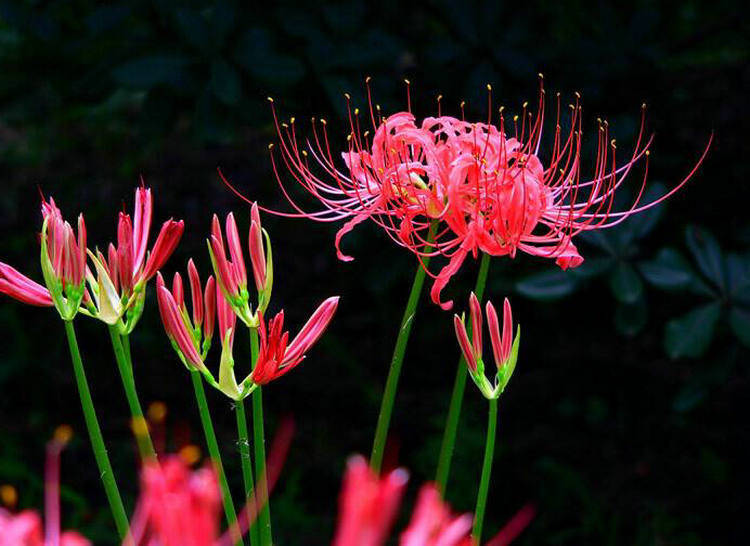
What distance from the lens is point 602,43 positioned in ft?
7.00

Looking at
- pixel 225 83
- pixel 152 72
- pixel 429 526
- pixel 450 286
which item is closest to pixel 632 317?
pixel 450 286

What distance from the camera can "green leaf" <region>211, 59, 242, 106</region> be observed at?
1797 mm

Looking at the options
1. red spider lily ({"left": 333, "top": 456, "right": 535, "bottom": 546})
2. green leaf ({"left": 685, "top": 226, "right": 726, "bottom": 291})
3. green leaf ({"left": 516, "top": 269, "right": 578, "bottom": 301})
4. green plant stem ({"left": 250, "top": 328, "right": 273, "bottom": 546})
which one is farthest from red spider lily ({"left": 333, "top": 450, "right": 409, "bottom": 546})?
green leaf ({"left": 685, "top": 226, "right": 726, "bottom": 291})

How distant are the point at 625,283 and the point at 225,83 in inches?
31.0

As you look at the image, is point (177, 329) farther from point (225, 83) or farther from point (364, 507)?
point (225, 83)

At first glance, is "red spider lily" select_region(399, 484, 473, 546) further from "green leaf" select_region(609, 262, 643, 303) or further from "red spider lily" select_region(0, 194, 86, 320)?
"green leaf" select_region(609, 262, 643, 303)

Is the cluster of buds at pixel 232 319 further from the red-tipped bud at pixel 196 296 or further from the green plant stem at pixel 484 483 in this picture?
the green plant stem at pixel 484 483

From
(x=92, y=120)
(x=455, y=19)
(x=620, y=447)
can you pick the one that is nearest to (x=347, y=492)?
(x=455, y=19)

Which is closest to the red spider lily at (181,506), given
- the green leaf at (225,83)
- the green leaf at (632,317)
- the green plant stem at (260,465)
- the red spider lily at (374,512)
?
the red spider lily at (374,512)

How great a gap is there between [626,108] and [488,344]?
36.5 inches

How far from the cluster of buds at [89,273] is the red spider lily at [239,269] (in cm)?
3

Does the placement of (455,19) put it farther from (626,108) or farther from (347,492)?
(347,492)

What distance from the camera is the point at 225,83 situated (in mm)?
1813

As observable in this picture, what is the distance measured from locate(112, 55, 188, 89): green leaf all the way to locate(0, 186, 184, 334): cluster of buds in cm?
118
